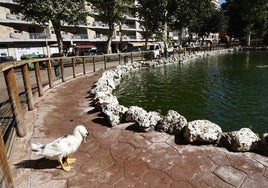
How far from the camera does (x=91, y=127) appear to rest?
5.04 m

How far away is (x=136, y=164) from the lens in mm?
3512

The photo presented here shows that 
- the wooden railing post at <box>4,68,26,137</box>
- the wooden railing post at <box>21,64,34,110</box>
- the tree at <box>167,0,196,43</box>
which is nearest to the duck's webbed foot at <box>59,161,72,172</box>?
the wooden railing post at <box>4,68,26,137</box>

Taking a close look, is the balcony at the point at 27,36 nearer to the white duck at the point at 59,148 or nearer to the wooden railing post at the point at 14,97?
the wooden railing post at the point at 14,97

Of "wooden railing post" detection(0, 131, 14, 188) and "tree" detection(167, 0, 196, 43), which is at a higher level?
"tree" detection(167, 0, 196, 43)

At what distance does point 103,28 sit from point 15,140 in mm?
45444

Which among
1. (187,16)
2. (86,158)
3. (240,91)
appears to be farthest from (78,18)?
(187,16)

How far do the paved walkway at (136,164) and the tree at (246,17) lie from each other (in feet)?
159

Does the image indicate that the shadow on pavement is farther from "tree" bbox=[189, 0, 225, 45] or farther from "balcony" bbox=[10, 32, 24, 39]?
"tree" bbox=[189, 0, 225, 45]

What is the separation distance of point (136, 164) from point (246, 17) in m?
50.7

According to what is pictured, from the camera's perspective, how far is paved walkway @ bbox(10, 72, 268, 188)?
310cm

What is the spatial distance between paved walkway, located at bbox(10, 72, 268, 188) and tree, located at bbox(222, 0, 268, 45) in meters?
48.3

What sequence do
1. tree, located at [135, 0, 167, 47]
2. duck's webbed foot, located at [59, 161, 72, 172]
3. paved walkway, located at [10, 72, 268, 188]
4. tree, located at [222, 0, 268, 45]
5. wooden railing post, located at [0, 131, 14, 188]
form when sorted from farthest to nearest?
tree, located at [222, 0, 268, 45] < tree, located at [135, 0, 167, 47] < duck's webbed foot, located at [59, 161, 72, 172] < paved walkway, located at [10, 72, 268, 188] < wooden railing post, located at [0, 131, 14, 188]

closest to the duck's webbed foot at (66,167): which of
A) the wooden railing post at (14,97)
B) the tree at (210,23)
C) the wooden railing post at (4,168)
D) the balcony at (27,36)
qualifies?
the wooden railing post at (4,168)

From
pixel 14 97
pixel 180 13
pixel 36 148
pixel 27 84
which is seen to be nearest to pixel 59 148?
pixel 36 148
